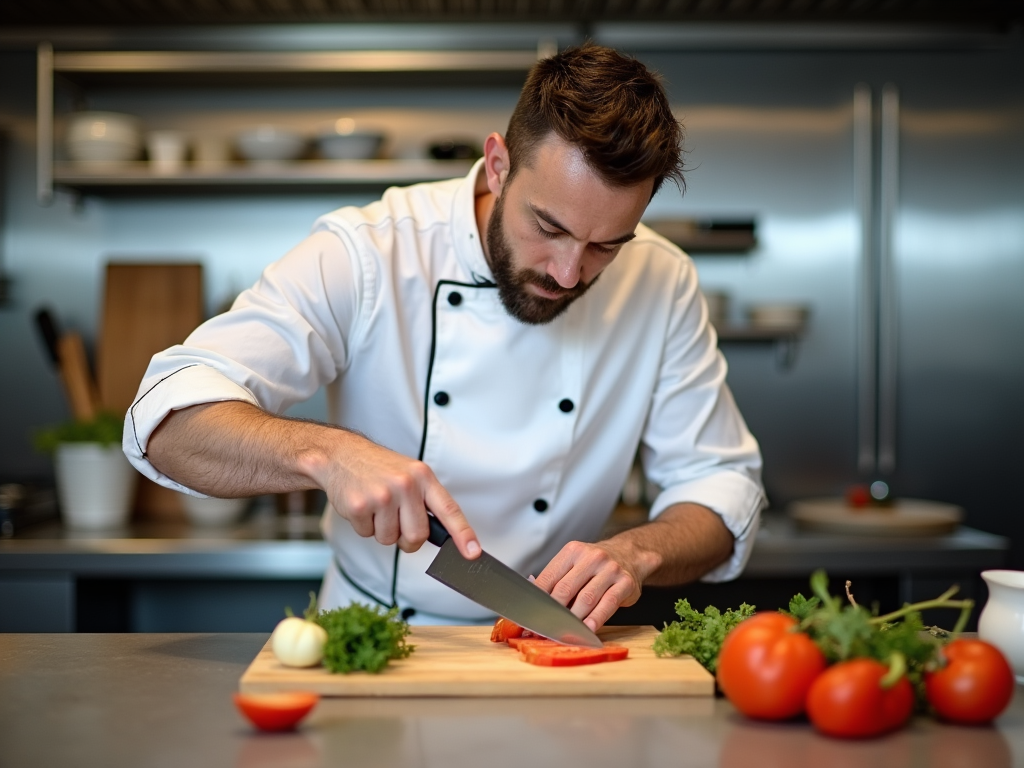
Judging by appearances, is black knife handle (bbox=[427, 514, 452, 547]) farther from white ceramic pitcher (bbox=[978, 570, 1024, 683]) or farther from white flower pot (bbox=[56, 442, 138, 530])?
white flower pot (bbox=[56, 442, 138, 530])

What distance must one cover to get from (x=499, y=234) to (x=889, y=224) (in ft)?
6.52

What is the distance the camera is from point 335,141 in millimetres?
2961

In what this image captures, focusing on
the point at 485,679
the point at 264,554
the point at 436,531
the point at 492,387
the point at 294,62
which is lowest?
the point at 264,554

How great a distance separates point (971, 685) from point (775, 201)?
2.43 meters

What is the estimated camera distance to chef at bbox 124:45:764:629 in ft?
4.64

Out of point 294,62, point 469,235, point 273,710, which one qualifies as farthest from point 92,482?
point 273,710

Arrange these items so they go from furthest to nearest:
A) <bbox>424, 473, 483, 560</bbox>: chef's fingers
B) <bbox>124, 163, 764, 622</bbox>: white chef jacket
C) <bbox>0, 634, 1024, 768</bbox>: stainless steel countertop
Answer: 1. <bbox>124, 163, 764, 622</bbox>: white chef jacket
2. <bbox>424, 473, 483, 560</bbox>: chef's fingers
3. <bbox>0, 634, 1024, 768</bbox>: stainless steel countertop

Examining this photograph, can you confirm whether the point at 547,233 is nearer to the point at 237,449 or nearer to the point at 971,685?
the point at 237,449

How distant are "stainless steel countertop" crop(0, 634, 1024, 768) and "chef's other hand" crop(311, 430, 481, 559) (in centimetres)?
19

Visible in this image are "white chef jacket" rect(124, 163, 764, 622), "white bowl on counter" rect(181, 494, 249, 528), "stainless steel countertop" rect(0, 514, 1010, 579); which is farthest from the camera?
"white bowl on counter" rect(181, 494, 249, 528)

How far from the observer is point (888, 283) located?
10.6ft

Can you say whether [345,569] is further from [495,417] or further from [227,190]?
[227,190]

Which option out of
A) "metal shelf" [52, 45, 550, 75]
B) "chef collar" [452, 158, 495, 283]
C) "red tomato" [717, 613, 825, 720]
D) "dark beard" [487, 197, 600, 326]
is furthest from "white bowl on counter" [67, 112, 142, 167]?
"red tomato" [717, 613, 825, 720]

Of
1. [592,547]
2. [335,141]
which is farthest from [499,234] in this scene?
[335,141]
